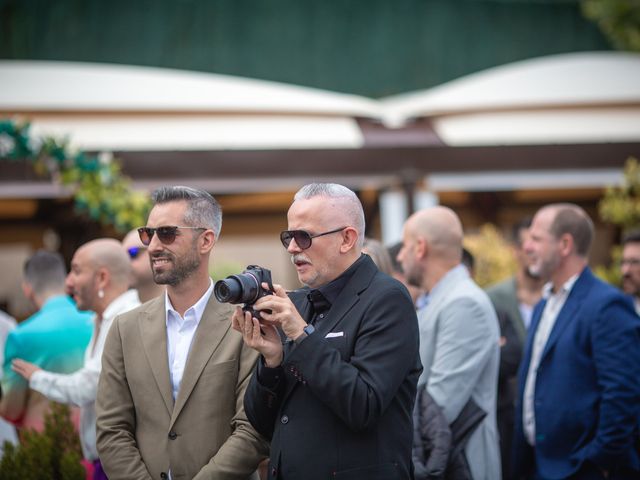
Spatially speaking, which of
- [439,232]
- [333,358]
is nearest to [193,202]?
[333,358]

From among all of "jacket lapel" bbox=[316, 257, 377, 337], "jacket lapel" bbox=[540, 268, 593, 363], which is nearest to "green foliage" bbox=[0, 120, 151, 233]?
"jacket lapel" bbox=[540, 268, 593, 363]

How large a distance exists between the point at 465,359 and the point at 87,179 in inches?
142

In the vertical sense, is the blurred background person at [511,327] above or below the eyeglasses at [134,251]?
below

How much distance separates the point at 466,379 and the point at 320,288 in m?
1.31

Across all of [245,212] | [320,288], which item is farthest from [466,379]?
[245,212]

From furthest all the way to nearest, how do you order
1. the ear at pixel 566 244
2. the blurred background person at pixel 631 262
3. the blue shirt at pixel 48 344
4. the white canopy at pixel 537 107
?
1. the white canopy at pixel 537 107
2. the blurred background person at pixel 631 262
3. the blue shirt at pixel 48 344
4. the ear at pixel 566 244

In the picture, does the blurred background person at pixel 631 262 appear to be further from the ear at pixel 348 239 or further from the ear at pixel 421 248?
the ear at pixel 348 239

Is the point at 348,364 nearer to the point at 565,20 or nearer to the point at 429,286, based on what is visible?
the point at 429,286

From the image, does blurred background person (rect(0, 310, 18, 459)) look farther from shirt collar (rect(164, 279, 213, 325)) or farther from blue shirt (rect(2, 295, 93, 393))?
shirt collar (rect(164, 279, 213, 325))

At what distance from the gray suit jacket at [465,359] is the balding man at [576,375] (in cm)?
34

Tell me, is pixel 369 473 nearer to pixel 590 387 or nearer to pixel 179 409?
pixel 179 409

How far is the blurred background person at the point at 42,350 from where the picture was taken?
4914 mm

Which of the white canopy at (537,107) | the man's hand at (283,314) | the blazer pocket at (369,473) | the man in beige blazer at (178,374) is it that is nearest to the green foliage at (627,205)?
the white canopy at (537,107)

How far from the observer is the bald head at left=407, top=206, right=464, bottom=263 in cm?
448
